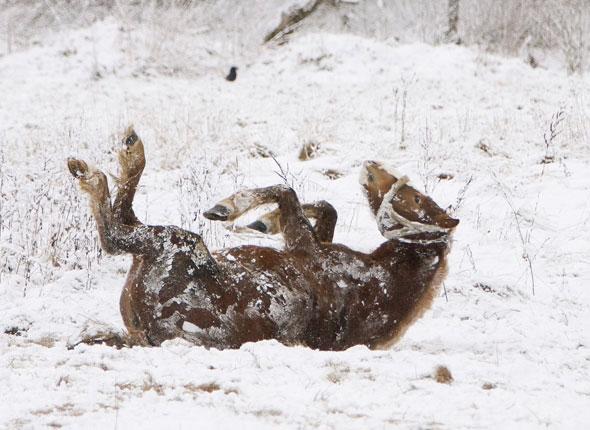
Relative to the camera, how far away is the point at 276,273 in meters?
2.99

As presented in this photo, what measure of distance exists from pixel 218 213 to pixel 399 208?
866 millimetres

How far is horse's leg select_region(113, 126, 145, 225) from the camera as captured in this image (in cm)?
295

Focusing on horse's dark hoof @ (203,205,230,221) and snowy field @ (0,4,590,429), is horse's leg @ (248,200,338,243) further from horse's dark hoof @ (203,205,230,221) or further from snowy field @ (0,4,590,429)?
horse's dark hoof @ (203,205,230,221)

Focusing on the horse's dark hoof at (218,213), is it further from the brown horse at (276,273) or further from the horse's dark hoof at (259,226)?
the horse's dark hoof at (259,226)

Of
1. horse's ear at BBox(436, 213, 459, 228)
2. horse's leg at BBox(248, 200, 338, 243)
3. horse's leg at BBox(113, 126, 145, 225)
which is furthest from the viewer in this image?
horse's leg at BBox(248, 200, 338, 243)

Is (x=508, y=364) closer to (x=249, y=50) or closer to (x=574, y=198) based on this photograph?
(x=574, y=198)

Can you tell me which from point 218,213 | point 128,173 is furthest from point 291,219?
point 128,173

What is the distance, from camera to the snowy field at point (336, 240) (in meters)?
2.10

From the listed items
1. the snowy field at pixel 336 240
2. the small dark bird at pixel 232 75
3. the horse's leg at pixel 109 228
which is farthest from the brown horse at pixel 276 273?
the small dark bird at pixel 232 75

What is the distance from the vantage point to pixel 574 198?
617 cm

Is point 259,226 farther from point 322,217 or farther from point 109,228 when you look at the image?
point 109,228

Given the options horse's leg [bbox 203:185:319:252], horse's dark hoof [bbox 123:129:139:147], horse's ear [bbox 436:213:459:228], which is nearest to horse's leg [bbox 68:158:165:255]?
horse's dark hoof [bbox 123:129:139:147]

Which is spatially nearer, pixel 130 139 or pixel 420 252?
pixel 130 139

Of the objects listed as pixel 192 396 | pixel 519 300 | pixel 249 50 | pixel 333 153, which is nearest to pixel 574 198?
pixel 519 300
